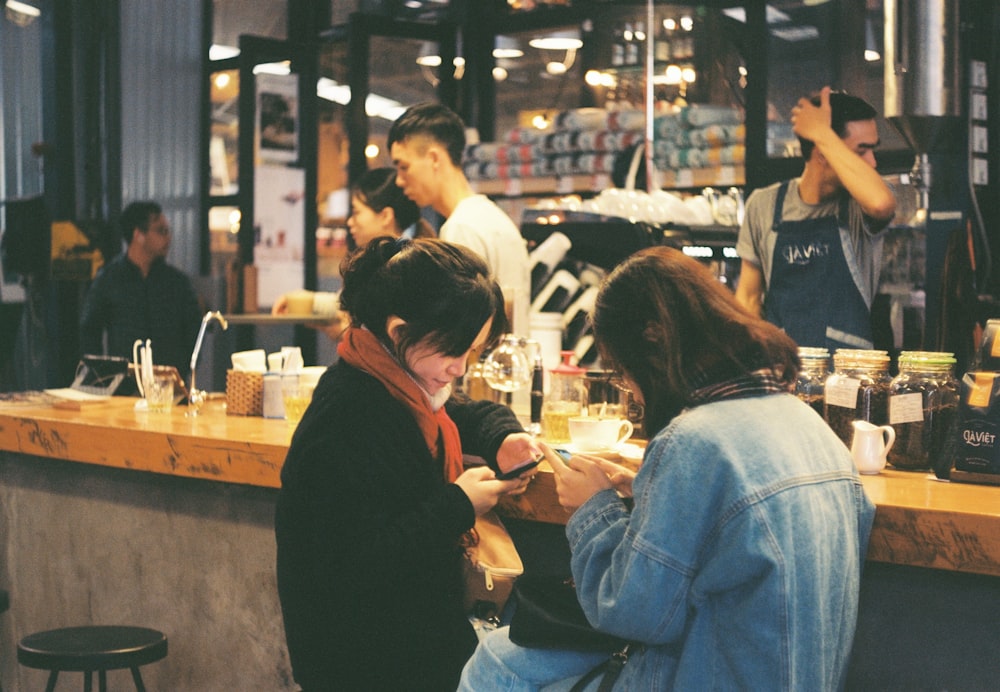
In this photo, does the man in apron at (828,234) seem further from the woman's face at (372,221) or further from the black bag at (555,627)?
the black bag at (555,627)

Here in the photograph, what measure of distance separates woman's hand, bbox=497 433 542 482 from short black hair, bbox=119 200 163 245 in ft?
14.0

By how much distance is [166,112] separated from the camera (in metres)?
7.70

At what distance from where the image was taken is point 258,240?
23.0 ft

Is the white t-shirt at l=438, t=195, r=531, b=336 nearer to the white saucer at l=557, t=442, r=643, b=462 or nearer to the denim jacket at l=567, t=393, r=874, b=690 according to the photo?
the white saucer at l=557, t=442, r=643, b=462

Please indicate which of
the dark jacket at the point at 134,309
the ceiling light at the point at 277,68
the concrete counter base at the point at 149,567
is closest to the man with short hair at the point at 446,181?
the concrete counter base at the point at 149,567

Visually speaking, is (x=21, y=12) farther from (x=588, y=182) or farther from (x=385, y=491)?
(x=385, y=491)

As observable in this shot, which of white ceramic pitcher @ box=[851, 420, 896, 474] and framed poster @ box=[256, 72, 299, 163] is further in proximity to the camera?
framed poster @ box=[256, 72, 299, 163]

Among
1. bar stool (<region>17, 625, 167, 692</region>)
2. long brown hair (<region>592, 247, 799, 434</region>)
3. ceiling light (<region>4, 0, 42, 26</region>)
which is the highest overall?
ceiling light (<region>4, 0, 42, 26</region>)

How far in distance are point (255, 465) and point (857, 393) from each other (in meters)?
1.40

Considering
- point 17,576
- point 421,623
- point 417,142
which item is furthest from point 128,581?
point 417,142

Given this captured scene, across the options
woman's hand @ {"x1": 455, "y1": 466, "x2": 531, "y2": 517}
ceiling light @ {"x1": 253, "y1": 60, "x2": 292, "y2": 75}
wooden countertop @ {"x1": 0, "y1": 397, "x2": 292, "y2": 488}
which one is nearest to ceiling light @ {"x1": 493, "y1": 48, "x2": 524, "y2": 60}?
ceiling light @ {"x1": 253, "y1": 60, "x2": 292, "y2": 75}

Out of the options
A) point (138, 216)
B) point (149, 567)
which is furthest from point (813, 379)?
point (138, 216)

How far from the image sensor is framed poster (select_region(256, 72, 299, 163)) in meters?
6.84

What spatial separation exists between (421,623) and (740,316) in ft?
2.95
